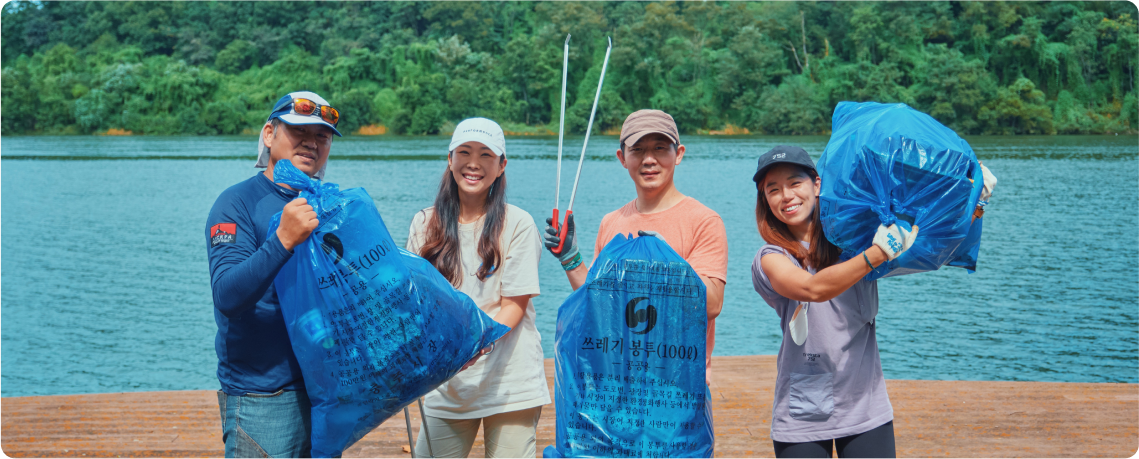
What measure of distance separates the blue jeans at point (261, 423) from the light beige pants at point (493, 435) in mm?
417

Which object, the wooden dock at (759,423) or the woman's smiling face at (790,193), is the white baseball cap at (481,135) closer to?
the woman's smiling face at (790,193)

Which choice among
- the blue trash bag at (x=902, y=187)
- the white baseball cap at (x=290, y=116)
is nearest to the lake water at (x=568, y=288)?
the white baseball cap at (x=290, y=116)

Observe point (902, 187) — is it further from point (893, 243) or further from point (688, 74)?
point (688, 74)

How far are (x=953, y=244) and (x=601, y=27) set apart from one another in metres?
74.2

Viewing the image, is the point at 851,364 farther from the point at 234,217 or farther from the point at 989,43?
the point at 989,43

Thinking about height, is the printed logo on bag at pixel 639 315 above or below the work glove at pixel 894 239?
below

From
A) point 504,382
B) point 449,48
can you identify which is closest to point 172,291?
point 504,382

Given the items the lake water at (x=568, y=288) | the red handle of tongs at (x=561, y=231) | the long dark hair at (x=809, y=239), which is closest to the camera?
the long dark hair at (x=809, y=239)

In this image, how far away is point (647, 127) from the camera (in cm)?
219

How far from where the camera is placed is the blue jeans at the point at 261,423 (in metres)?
1.88

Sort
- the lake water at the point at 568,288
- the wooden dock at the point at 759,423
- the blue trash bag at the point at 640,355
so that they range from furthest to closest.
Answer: the lake water at the point at 568,288 < the wooden dock at the point at 759,423 < the blue trash bag at the point at 640,355

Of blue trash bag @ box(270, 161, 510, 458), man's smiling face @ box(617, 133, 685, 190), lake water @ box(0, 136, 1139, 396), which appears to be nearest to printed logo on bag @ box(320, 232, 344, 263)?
blue trash bag @ box(270, 161, 510, 458)

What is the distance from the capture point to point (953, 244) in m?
1.86

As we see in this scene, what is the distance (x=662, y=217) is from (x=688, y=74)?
63.7 meters
